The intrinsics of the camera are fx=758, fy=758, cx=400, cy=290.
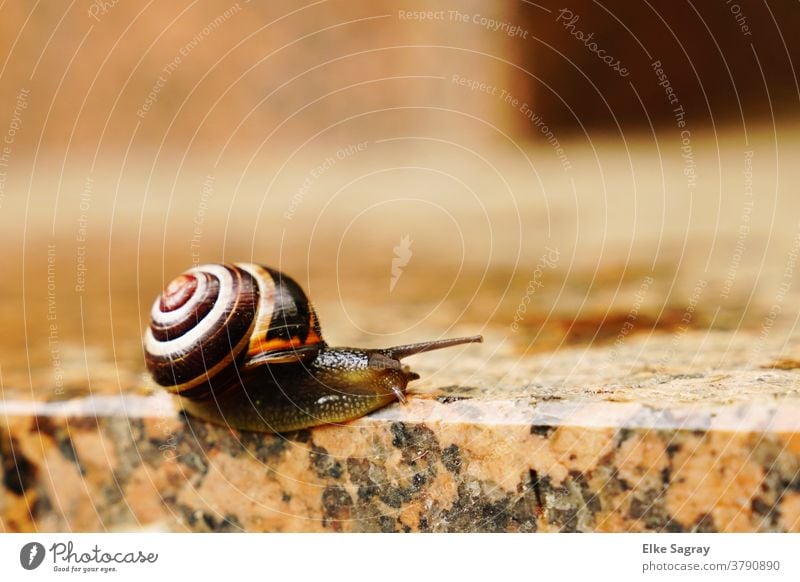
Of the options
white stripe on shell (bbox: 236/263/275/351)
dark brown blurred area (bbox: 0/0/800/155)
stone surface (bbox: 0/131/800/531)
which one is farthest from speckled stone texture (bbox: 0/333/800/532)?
dark brown blurred area (bbox: 0/0/800/155)

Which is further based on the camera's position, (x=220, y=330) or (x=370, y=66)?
(x=370, y=66)

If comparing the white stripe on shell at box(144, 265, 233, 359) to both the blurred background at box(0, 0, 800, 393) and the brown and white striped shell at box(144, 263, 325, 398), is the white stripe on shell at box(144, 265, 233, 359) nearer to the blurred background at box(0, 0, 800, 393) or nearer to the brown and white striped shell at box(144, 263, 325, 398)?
the brown and white striped shell at box(144, 263, 325, 398)

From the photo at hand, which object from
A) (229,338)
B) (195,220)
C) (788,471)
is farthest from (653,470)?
(195,220)

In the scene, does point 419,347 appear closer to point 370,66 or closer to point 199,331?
point 199,331

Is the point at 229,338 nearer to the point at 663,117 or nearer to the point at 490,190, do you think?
the point at 490,190

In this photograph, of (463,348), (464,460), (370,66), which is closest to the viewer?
(464,460)

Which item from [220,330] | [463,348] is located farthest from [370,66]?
[220,330]
